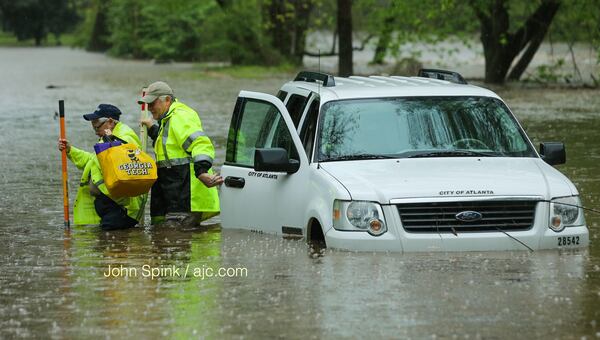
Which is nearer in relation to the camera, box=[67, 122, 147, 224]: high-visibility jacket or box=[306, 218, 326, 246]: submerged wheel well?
box=[306, 218, 326, 246]: submerged wheel well

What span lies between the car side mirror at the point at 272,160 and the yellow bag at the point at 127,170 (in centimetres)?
191

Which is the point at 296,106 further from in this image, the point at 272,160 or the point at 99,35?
the point at 99,35

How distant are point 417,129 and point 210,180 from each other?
1969mm

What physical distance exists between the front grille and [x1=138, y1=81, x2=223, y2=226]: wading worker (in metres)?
2.93

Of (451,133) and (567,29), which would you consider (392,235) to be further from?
(567,29)

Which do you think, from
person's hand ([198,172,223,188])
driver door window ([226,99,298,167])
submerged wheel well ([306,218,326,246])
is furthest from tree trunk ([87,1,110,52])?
submerged wheel well ([306,218,326,246])

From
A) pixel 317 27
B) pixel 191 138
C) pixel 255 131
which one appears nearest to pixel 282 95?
pixel 255 131

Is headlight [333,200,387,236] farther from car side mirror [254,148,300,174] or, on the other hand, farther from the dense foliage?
the dense foliage

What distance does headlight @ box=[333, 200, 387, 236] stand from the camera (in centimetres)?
1009

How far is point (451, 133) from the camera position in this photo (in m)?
11.4

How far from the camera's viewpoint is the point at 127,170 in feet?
41.6

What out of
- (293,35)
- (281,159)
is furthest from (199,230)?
(293,35)

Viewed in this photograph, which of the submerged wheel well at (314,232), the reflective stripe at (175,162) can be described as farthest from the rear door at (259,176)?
the reflective stripe at (175,162)

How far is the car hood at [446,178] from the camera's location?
10141 millimetres
